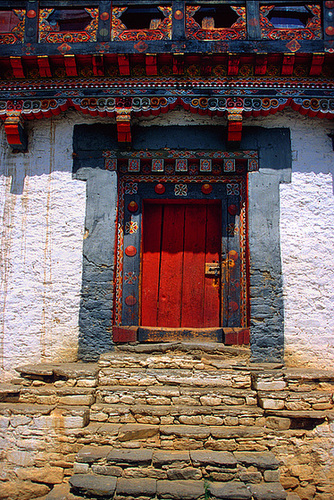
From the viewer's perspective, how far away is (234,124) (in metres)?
4.28

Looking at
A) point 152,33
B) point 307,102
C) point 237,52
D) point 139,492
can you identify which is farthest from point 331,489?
point 152,33

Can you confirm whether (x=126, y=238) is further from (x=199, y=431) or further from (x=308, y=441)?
(x=308, y=441)

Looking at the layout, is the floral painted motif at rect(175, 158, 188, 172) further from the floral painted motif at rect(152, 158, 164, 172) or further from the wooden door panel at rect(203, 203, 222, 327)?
the wooden door panel at rect(203, 203, 222, 327)

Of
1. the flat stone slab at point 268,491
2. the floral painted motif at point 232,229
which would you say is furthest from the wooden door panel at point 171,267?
the flat stone slab at point 268,491

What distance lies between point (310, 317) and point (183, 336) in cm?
144

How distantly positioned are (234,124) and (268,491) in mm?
3631

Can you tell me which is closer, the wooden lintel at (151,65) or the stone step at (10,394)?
the stone step at (10,394)

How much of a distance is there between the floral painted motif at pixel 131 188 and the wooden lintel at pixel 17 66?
178 cm

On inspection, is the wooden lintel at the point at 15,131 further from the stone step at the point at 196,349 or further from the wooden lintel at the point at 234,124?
the stone step at the point at 196,349

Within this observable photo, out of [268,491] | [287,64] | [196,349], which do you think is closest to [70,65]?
[287,64]

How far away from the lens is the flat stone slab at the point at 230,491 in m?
2.92

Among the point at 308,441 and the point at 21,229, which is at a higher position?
the point at 21,229

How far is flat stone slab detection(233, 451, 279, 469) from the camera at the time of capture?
316cm

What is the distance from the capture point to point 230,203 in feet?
14.8
